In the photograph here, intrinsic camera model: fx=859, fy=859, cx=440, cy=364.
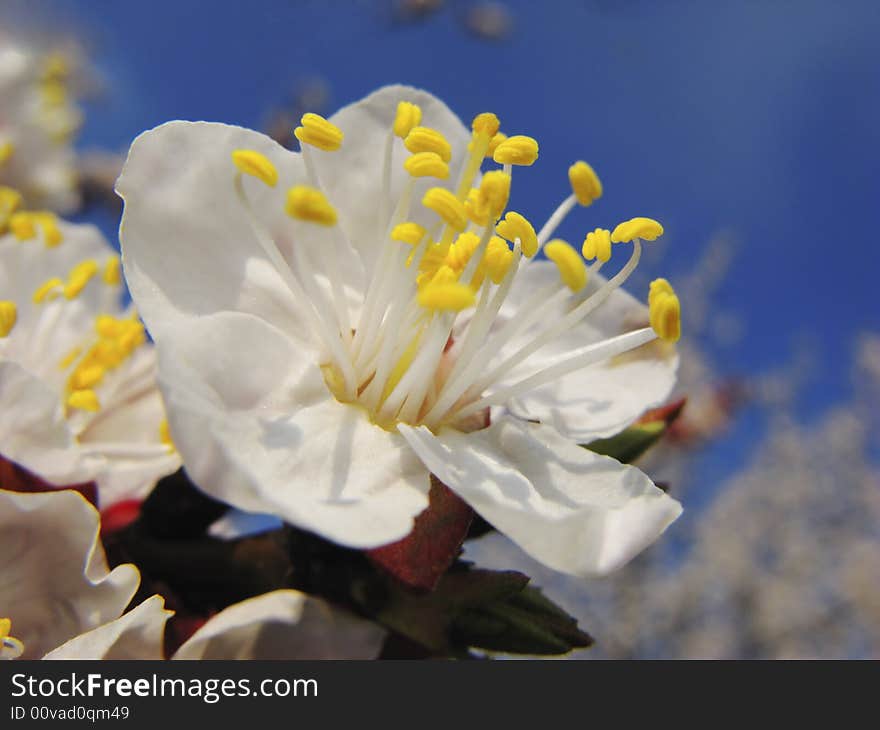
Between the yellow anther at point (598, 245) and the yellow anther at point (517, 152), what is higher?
the yellow anther at point (517, 152)

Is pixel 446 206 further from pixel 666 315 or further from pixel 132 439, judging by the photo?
pixel 132 439

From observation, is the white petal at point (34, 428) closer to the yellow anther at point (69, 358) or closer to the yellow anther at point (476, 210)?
the yellow anther at point (69, 358)

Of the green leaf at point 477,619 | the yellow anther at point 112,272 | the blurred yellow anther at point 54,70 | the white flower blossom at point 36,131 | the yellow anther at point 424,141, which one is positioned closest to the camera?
the green leaf at point 477,619

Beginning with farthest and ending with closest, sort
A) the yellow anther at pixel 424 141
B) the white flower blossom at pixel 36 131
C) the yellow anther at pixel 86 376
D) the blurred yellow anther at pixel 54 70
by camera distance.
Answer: the blurred yellow anther at pixel 54 70, the white flower blossom at pixel 36 131, the yellow anther at pixel 86 376, the yellow anther at pixel 424 141

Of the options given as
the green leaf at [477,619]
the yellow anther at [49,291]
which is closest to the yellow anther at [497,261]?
the green leaf at [477,619]

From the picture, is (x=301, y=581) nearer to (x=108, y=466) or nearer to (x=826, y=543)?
(x=108, y=466)

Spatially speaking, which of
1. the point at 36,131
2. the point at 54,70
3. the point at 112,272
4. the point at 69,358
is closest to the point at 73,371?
the point at 69,358

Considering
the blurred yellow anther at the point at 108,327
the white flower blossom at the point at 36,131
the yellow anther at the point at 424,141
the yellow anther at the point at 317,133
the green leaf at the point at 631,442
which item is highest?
the yellow anther at the point at 424,141
